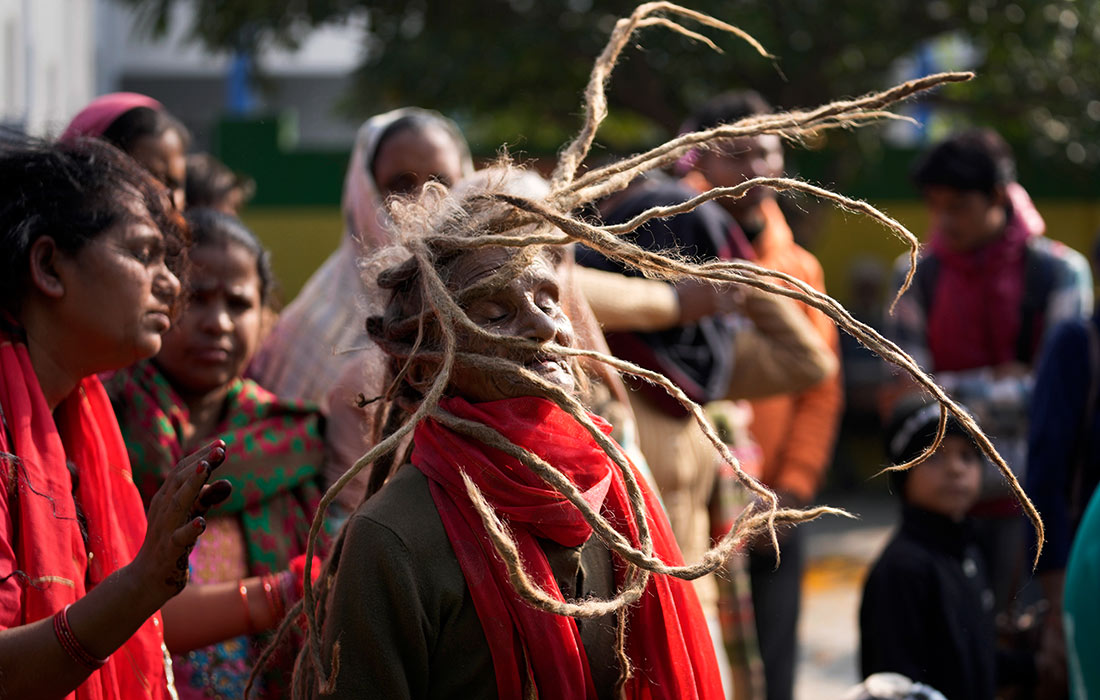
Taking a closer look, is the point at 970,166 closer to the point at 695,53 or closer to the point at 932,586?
the point at 932,586

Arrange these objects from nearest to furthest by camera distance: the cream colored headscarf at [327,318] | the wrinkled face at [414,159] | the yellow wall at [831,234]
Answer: the cream colored headscarf at [327,318] < the wrinkled face at [414,159] < the yellow wall at [831,234]

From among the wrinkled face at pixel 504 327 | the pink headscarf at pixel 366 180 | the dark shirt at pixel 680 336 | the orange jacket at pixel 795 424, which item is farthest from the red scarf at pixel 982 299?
the wrinkled face at pixel 504 327

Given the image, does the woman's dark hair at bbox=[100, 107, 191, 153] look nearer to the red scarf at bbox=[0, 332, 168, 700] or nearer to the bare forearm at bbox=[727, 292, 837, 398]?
the red scarf at bbox=[0, 332, 168, 700]

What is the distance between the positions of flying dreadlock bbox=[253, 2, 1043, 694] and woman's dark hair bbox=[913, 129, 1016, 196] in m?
3.11

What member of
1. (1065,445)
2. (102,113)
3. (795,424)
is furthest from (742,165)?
(102,113)

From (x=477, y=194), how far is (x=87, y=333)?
763 mm

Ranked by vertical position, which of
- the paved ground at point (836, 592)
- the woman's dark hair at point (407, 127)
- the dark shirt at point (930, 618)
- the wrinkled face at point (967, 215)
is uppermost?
the woman's dark hair at point (407, 127)

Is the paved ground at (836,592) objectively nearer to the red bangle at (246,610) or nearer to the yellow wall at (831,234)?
the red bangle at (246,610)

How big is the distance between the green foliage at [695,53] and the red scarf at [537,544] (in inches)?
403

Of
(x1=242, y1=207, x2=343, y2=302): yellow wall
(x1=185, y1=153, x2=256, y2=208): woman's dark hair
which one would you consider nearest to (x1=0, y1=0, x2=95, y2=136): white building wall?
(x1=185, y1=153, x2=256, y2=208): woman's dark hair

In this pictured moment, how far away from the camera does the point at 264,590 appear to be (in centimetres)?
246

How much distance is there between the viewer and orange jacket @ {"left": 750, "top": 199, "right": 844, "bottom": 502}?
474 centimetres

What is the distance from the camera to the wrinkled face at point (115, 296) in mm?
2180

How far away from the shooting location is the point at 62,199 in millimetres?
2225
